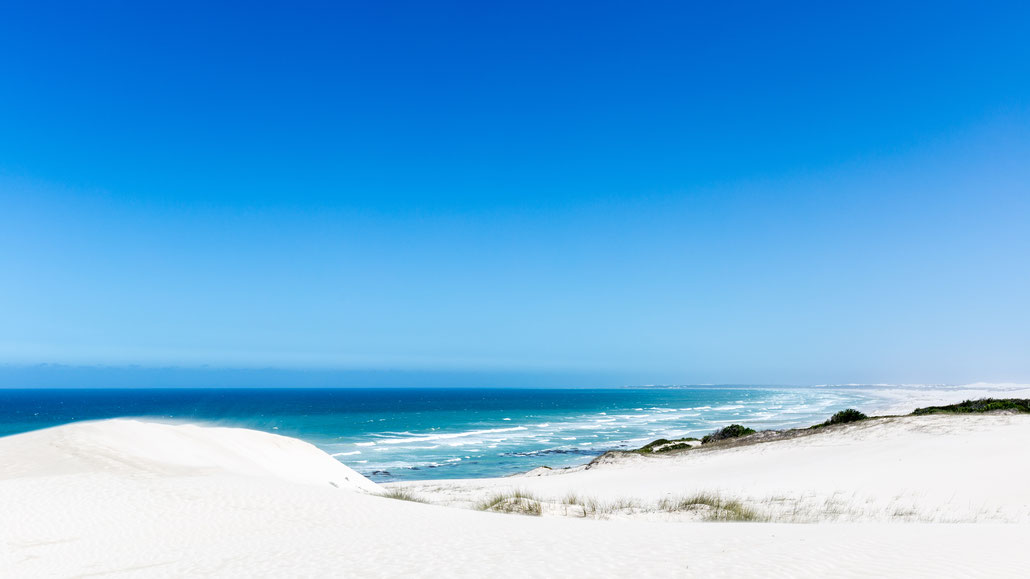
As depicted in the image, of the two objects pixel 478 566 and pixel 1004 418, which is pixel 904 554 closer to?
pixel 478 566

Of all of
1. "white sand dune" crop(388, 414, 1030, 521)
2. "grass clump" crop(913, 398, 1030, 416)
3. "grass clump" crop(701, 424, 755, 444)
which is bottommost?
"grass clump" crop(701, 424, 755, 444)

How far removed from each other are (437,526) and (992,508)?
11.3 m

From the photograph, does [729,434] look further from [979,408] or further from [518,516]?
[518,516]

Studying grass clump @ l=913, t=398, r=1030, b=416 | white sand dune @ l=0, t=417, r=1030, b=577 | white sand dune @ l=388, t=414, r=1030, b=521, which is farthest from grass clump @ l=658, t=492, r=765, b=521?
grass clump @ l=913, t=398, r=1030, b=416

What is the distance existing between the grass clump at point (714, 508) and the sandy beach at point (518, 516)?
0.10 m

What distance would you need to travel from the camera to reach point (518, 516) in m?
11.4

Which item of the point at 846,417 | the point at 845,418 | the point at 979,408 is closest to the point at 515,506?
the point at 845,418

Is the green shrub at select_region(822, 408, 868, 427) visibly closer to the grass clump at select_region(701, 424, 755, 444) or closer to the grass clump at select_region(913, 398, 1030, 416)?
the grass clump at select_region(913, 398, 1030, 416)

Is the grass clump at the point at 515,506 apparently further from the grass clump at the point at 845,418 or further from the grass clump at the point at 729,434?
the grass clump at the point at 845,418

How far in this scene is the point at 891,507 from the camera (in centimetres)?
1234

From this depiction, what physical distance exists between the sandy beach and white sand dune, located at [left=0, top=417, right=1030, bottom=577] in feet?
0.15

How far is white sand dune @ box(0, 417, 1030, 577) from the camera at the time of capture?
6770 mm

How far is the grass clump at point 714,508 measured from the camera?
11.6 meters

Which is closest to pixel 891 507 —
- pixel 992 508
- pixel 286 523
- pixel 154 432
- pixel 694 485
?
pixel 992 508
